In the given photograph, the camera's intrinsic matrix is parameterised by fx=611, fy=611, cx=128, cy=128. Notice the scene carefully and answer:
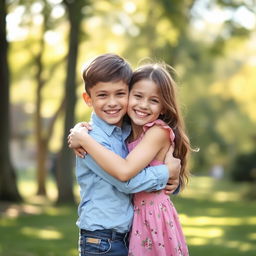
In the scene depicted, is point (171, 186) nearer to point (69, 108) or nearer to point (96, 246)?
point (96, 246)

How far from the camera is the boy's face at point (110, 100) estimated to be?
3597mm

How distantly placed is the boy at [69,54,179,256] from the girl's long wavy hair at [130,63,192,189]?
0.34 feet

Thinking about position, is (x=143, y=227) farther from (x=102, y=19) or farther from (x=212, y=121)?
(x=212, y=121)

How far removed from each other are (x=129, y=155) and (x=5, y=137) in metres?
14.1

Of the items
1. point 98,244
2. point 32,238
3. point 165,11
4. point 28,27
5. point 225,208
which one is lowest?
point 98,244

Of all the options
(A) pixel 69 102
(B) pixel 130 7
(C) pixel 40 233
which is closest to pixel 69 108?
(A) pixel 69 102

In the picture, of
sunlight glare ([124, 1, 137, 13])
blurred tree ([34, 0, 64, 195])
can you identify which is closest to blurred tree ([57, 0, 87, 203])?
blurred tree ([34, 0, 64, 195])

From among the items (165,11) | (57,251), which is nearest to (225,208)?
(165,11)

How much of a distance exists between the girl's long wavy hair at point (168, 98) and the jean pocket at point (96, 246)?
759mm

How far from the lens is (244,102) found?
42406 mm

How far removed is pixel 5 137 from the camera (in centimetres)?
1717

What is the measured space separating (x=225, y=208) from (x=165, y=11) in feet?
21.0

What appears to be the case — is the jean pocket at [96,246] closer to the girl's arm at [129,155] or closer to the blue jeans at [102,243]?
the blue jeans at [102,243]

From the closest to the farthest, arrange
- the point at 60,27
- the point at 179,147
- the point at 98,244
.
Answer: the point at 98,244 < the point at 179,147 < the point at 60,27
